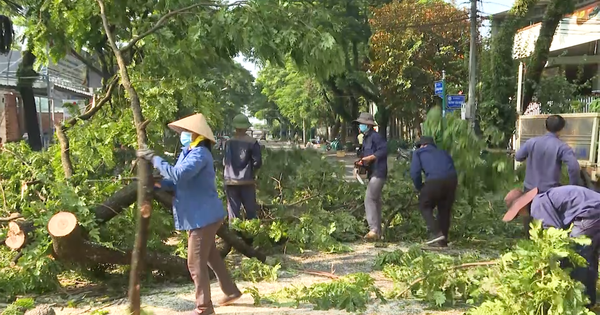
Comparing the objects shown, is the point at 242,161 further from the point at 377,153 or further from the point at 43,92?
the point at 43,92

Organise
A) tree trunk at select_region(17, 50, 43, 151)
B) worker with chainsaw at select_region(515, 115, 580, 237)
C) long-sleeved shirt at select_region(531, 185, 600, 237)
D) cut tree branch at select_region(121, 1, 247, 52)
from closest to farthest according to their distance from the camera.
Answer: long-sleeved shirt at select_region(531, 185, 600, 237)
worker with chainsaw at select_region(515, 115, 580, 237)
cut tree branch at select_region(121, 1, 247, 52)
tree trunk at select_region(17, 50, 43, 151)

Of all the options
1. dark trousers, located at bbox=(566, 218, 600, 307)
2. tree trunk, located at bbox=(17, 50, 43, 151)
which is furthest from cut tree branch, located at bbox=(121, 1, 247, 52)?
Answer: tree trunk, located at bbox=(17, 50, 43, 151)

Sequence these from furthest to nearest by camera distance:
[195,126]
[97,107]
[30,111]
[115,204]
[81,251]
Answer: [30,111] < [97,107] < [115,204] < [81,251] < [195,126]

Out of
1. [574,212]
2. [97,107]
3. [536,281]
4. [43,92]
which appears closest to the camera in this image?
[536,281]

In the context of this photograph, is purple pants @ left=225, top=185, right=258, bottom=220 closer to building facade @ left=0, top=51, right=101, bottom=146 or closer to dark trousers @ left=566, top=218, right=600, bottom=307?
building facade @ left=0, top=51, right=101, bottom=146

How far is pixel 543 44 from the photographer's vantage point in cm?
1432

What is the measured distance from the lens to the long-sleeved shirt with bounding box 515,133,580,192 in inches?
210

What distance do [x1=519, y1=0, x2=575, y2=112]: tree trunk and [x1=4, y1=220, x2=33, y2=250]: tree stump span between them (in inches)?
481

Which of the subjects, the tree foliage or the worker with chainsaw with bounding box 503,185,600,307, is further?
the tree foliage

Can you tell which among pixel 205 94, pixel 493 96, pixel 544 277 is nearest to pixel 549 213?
pixel 544 277

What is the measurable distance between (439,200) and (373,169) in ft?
2.94

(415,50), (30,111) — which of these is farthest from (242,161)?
(415,50)

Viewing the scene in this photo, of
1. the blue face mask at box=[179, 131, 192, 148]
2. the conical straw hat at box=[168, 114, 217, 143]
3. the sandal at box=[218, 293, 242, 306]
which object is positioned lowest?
the sandal at box=[218, 293, 242, 306]

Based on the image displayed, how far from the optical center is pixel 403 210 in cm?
763
